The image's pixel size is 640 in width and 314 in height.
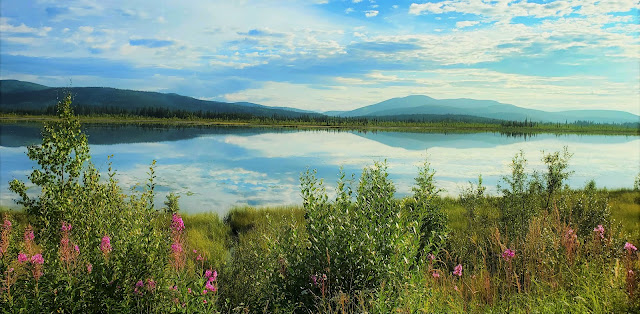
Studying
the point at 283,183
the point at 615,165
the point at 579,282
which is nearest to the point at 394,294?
the point at 579,282

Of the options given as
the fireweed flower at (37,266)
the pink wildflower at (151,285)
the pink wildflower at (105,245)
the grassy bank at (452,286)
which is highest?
the pink wildflower at (105,245)

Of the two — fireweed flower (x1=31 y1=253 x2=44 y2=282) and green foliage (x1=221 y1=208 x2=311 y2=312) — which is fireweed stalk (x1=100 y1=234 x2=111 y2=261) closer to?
fireweed flower (x1=31 y1=253 x2=44 y2=282)

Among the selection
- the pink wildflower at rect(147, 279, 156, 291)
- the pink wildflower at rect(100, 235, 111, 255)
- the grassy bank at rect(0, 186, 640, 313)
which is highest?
the pink wildflower at rect(100, 235, 111, 255)

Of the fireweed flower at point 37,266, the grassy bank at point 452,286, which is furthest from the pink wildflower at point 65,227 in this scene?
the grassy bank at point 452,286

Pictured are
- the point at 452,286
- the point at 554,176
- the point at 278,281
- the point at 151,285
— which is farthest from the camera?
the point at 554,176

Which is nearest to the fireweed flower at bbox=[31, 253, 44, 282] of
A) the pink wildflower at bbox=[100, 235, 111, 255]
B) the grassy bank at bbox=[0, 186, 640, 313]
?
the pink wildflower at bbox=[100, 235, 111, 255]

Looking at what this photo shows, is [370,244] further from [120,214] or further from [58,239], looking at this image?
[58,239]

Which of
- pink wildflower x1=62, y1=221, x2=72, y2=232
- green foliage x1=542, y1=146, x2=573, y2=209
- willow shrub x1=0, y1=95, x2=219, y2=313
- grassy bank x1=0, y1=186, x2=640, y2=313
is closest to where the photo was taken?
willow shrub x1=0, y1=95, x2=219, y2=313

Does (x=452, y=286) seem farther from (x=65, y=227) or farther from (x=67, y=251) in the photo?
(x=65, y=227)

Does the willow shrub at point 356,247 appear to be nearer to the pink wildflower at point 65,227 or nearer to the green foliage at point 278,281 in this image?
the green foliage at point 278,281

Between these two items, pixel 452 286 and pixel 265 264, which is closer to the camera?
pixel 265 264

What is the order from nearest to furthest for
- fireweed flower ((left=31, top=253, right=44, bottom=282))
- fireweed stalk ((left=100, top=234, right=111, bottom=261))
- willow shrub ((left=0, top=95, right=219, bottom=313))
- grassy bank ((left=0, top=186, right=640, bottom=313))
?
willow shrub ((left=0, top=95, right=219, bottom=313)), fireweed flower ((left=31, top=253, right=44, bottom=282)), grassy bank ((left=0, top=186, right=640, bottom=313)), fireweed stalk ((left=100, top=234, right=111, bottom=261))

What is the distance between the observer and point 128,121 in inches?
5108

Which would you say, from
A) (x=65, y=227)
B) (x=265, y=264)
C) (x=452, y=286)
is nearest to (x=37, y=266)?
(x=65, y=227)
